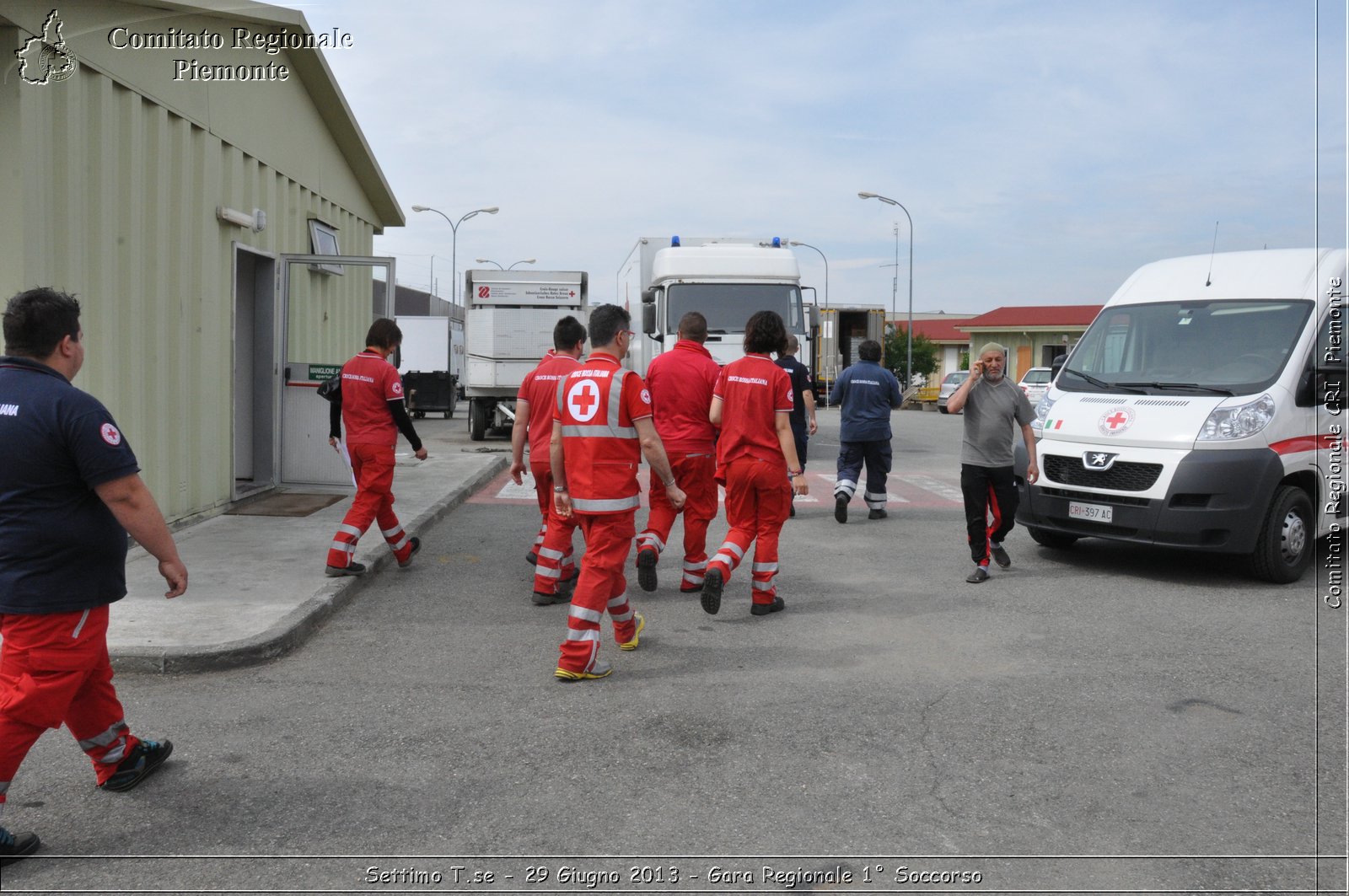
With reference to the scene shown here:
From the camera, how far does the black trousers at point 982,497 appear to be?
26.3 ft

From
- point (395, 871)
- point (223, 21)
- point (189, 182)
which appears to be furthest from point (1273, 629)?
point (223, 21)

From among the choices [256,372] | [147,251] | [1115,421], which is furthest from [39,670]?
[256,372]

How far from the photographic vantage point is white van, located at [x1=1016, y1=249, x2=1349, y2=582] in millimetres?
7617

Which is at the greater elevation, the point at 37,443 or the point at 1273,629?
the point at 37,443

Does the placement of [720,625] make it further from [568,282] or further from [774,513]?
[568,282]

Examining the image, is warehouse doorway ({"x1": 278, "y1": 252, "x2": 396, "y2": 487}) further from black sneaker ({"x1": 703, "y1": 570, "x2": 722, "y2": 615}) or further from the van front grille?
the van front grille

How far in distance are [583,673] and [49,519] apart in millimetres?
2641

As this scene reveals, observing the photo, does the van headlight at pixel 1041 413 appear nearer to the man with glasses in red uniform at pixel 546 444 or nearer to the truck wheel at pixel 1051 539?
the truck wheel at pixel 1051 539

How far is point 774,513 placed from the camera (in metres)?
6.89

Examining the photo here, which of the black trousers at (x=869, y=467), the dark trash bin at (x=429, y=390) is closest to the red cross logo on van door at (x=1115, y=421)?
the black trousers at (x=869, y=467)

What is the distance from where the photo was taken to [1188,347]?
334 inches

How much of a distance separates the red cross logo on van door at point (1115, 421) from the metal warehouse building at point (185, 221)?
7.17 metres

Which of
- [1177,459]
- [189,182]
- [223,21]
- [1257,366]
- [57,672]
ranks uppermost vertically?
[223,21]

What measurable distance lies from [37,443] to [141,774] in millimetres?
1392
